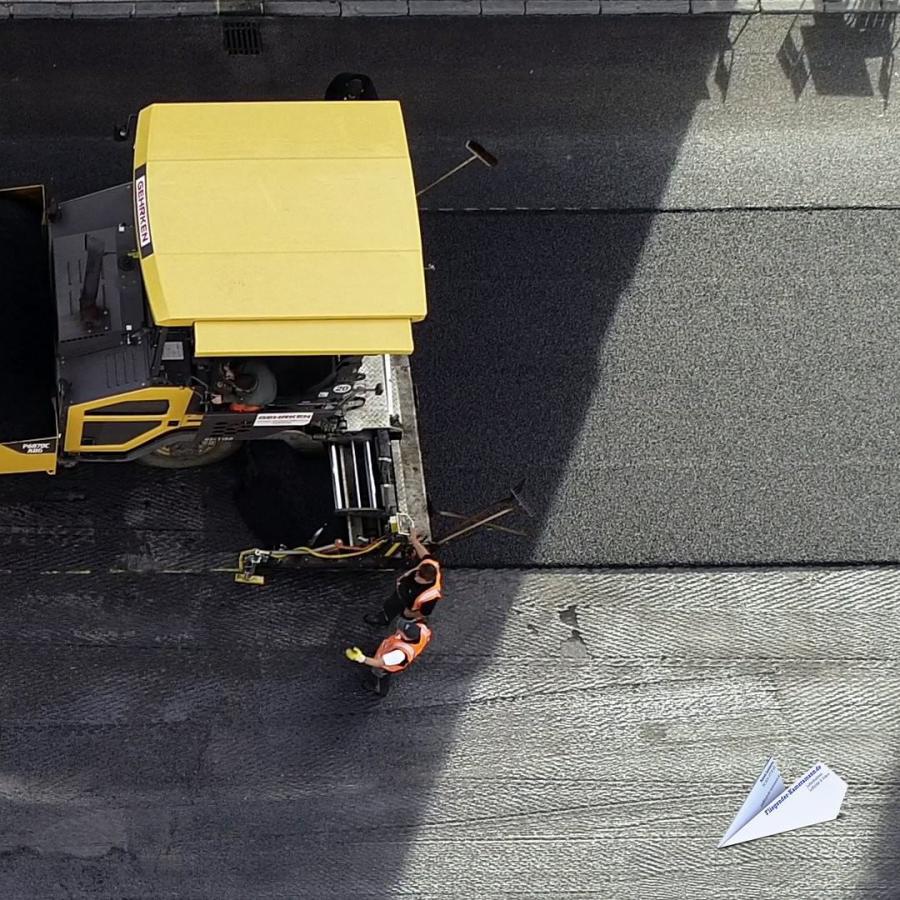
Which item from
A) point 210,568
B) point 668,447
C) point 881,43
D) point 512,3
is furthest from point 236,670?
point 881,43

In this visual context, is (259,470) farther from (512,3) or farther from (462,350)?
(512,3)

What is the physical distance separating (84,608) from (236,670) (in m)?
1.51

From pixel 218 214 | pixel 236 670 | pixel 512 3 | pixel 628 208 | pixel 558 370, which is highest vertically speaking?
pixel 512 3

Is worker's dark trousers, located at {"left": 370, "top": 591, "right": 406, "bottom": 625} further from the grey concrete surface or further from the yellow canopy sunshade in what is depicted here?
the yellow canopy sunshade

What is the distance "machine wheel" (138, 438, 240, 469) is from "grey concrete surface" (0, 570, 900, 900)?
113cm

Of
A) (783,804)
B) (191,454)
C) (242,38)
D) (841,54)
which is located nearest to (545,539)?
(783,804)

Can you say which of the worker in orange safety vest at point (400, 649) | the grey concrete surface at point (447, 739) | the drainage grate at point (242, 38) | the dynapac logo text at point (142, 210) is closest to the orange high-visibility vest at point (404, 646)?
the worker in orange safety vest at point (400, 649)

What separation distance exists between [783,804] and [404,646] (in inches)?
149

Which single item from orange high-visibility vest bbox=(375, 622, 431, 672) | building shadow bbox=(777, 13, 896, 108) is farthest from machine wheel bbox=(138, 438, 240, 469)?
building shadow bbox=(777, 13, 896, 108)

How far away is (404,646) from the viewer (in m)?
10.3

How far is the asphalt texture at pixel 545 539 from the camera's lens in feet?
34.6

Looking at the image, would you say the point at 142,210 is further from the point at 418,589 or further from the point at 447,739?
the point at 447,739

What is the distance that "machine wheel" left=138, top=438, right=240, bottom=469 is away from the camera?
1095 cm

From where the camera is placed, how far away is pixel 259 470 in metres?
11.4
